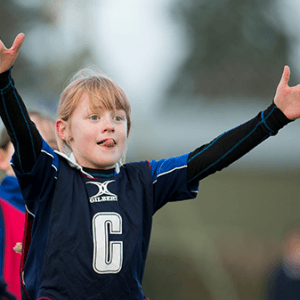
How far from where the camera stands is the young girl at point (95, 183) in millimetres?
1006

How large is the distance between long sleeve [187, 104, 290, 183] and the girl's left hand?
0.01m

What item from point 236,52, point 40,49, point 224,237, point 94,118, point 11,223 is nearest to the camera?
point 94,118

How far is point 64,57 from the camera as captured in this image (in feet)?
12.7

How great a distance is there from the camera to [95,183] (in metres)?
1.13

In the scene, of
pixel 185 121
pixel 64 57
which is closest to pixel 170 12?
pixel 185 121

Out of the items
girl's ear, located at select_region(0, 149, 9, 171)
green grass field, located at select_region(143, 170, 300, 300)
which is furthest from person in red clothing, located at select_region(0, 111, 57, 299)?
green grass field, located at select_region(143, 170, 300, 300)

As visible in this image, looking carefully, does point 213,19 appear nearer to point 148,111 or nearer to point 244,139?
point 148,111

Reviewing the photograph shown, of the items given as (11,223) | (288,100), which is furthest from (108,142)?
(11,223)

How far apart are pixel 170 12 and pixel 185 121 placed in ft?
4.38

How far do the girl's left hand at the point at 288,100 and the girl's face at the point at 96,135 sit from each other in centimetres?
44

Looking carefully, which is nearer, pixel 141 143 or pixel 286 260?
pixel 286 260

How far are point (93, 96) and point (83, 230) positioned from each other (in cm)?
39

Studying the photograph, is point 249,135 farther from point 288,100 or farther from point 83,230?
point 83,230

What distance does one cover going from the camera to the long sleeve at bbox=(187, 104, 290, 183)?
1084mm
